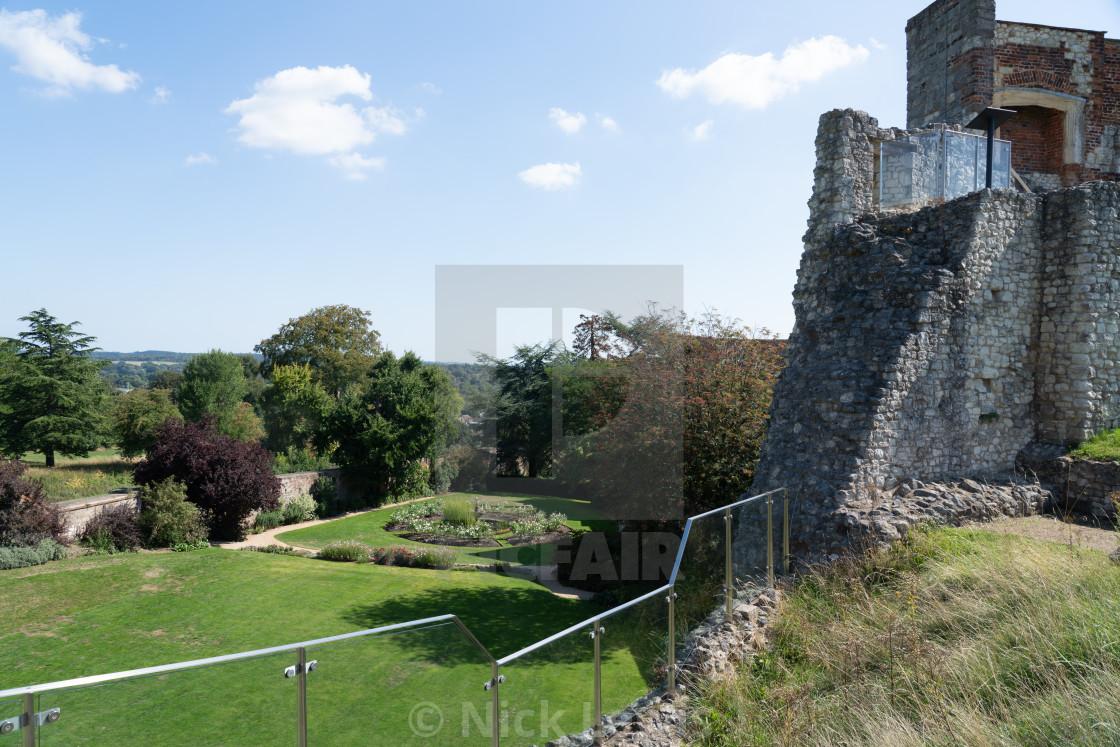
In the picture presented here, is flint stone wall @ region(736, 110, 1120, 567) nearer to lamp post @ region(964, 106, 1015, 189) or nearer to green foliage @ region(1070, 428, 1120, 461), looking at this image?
green foliage @ region(1070, 428, 1120, 461)

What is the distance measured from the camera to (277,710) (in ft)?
9.19

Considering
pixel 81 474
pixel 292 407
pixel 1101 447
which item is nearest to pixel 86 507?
pixel 81 474

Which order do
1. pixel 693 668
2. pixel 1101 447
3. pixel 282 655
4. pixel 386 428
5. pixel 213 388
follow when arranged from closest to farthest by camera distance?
pixel 282 655 < pixel 693 668 < pixel 1101 447 < pixel 386 428 < pixel 213 388

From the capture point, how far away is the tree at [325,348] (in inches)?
1342

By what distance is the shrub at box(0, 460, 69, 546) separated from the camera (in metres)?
12.0

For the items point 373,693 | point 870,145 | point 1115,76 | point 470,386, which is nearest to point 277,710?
point 373,693

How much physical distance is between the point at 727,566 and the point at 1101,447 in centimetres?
628

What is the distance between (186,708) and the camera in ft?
8.28

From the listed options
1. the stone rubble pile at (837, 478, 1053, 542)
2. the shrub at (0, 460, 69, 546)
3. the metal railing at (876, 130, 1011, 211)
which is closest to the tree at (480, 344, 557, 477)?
the shrub at (0, 460, 69, 546)

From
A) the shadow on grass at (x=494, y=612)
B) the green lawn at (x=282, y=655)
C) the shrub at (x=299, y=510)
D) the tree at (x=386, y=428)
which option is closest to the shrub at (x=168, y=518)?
the green lawn at (x=282, y=655)

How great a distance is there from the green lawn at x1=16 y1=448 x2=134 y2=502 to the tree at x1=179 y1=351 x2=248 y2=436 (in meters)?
3.79

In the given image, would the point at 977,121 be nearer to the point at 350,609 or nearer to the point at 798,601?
the point at 798,601

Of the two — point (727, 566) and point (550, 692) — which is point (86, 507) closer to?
point (550, 692)

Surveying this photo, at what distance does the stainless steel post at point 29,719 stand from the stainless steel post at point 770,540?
6.25 metres
